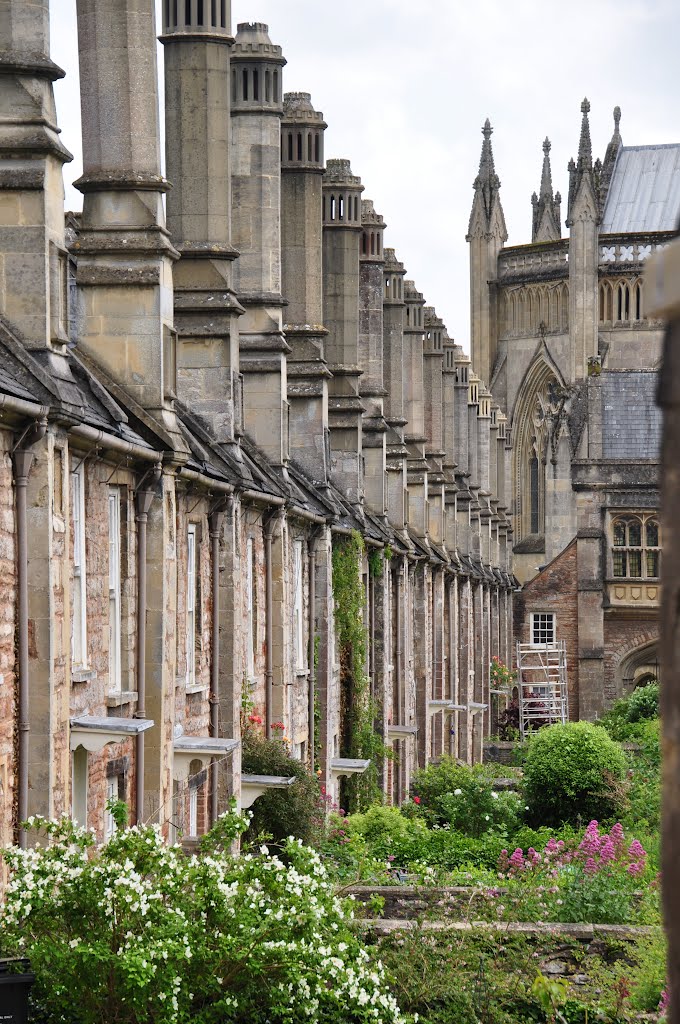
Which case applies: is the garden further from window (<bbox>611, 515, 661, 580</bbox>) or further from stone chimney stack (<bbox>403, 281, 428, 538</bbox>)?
window (<bbox>611, 515, 661, 580</bbox>)

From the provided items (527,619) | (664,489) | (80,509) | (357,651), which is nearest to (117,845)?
(80,509)

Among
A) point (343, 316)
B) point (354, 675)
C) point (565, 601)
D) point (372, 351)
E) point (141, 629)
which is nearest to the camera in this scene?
point (141, 629)

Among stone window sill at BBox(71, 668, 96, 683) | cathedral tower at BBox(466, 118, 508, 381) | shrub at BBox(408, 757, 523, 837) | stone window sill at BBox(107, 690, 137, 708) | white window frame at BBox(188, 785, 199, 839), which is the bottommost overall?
shrub at BBox(408, 757, 523, 837)

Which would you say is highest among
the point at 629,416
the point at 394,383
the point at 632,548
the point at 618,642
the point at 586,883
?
the point at 629,416

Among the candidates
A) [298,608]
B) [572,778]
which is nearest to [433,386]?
[572,778]

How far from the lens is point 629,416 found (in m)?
67.7

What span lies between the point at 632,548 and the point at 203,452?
4463 centimetres

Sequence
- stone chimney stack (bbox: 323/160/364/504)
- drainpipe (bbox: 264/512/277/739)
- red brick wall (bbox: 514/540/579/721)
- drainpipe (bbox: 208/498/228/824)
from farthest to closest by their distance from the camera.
Answer: red brick wall (bbox: 514/540/579/721) → stone chimney stack (bbox: 323/160/364/504) → drainpipe (bbox: 264/512/277/739) → drainpipe (bbox: 208/498/228/824)

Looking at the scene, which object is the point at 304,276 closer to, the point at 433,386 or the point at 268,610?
the point at 268,610

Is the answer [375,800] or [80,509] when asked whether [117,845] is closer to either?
[80,509]

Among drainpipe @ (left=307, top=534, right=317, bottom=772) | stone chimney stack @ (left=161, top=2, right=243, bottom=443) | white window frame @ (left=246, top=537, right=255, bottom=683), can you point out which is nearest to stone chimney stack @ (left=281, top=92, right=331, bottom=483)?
drainpipe @ (left=307, top=534, right=317, bottom=772)

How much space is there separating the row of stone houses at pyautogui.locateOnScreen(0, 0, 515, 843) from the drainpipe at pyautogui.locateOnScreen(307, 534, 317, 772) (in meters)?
0.06

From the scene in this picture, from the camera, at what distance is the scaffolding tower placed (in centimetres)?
6406

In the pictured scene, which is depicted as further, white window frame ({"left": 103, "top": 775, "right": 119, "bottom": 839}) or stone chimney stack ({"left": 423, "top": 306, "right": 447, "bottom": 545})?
stone chimney stack ({"left": 423, "top": 306, "right": 447, "bottom": 545})
